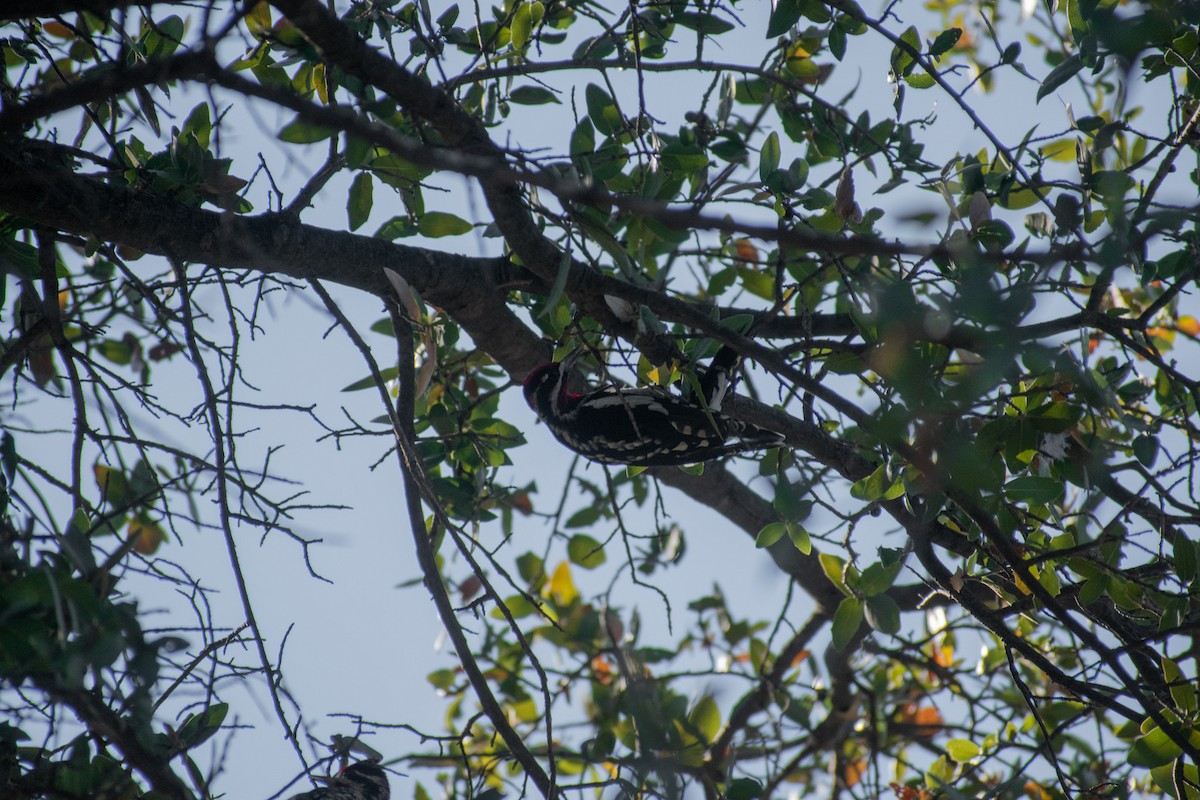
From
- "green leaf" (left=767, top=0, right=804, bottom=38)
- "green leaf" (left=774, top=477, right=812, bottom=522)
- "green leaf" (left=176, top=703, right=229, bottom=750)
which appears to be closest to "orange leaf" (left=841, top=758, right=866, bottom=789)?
"green leaf" (left=774, top=477, right=812, bottom=522)

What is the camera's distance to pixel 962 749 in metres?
4.46

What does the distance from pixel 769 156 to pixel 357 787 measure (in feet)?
12.2

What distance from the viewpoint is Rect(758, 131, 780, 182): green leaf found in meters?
3.30

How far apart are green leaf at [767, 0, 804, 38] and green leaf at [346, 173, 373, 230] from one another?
1.71 meters

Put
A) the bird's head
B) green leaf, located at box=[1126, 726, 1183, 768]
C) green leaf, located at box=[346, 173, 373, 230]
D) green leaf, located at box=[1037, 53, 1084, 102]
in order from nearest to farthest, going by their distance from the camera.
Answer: green leaf, located at box=[1126, 726, 1183, 768]
green leaf, located at box=[1037, 53, 1084, 102]
green leaf, located at box=[346, 173, 373, 230]
the bird's head

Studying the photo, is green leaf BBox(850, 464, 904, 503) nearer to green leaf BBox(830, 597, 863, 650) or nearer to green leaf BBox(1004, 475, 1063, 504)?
green leaf BBox(1004, 475, 1063, 504)

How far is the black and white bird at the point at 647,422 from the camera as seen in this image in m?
3.99

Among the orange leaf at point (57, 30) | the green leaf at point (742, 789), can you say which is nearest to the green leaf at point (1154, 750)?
the green leaf at point (742, 789)

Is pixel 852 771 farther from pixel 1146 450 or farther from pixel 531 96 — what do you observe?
pixel 531 96

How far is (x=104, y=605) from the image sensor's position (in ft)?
6.52

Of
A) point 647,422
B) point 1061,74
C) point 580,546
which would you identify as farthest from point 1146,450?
point 580,546

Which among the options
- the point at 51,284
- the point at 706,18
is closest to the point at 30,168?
the point at 51,284

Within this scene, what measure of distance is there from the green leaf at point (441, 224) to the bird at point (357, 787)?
2.62 metres

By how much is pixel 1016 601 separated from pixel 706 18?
261cm
